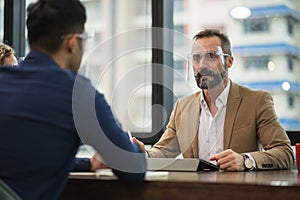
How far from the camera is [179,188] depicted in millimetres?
1441

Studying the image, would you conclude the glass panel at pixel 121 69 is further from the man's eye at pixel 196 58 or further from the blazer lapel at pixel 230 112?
the blazer lapel at pixel 230 112

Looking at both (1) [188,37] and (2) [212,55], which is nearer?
(1) [188,37]

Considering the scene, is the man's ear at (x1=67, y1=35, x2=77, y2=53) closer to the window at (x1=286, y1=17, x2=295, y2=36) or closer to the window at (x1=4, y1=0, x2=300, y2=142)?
the window at (x1=4, y1=0, x2=300, y2=142)

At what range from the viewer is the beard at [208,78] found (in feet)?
7.89

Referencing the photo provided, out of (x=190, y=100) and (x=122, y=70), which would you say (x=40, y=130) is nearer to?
(x=122, y=70)

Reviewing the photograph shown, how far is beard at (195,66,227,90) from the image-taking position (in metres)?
2.41

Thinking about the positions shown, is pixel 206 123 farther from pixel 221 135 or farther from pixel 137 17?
pixel 137 17

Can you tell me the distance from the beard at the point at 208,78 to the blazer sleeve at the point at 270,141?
238 millimetres

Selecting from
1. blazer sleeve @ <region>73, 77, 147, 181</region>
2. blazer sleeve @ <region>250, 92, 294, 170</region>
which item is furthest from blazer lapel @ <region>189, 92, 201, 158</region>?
blazer sleeve @ <region>73, 77, 147, 181</region>

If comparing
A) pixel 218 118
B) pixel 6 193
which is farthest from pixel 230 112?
pixel 6 193

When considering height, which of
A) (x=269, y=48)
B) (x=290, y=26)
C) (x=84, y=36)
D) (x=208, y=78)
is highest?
(x=290, y=26)

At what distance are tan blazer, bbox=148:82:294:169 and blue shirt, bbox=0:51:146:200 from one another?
991mm

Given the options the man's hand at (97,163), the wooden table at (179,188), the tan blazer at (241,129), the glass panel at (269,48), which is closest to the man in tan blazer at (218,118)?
the tan blazer at (241,129)

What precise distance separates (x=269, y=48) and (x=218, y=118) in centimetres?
87
